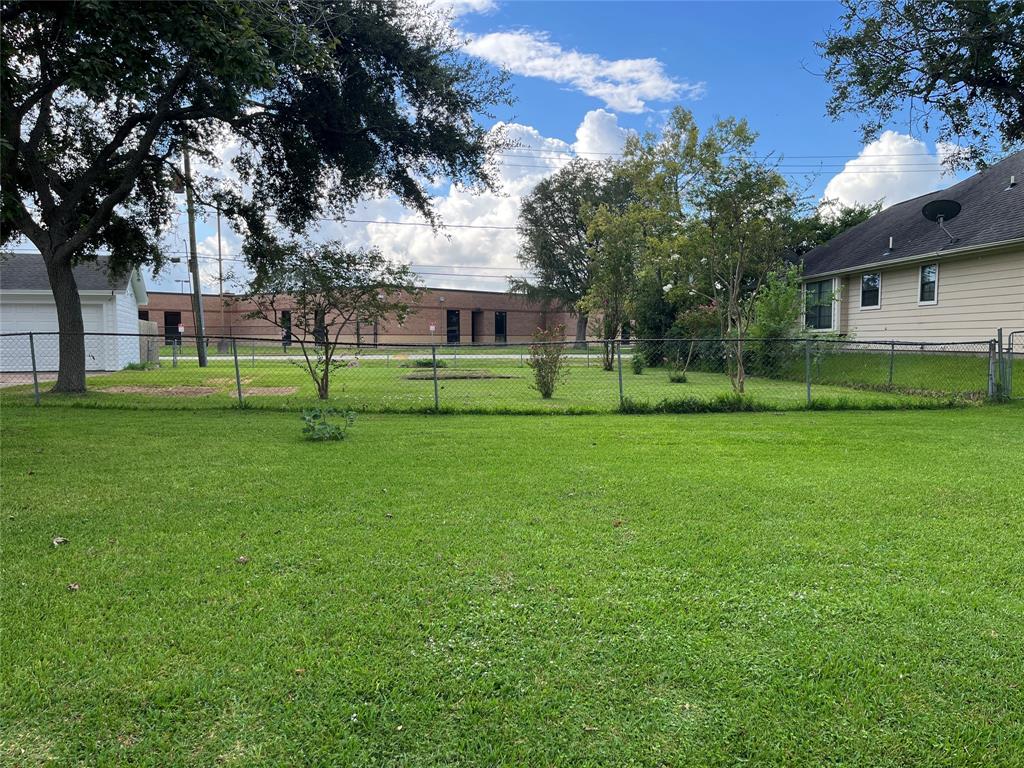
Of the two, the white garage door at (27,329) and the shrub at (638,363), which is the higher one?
the white garage door at (27,329)

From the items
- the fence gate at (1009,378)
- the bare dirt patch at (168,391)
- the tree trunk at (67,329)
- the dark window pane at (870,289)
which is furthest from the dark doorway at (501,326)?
the fence gate at (1009,378)

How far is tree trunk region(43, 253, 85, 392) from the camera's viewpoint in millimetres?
12266

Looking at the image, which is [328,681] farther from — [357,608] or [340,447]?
[340,447]

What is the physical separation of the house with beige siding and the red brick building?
A: 85.6 feet

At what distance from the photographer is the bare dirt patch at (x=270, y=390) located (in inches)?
532

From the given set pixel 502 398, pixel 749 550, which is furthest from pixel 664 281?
pixel 749 550

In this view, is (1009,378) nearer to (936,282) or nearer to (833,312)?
(936,282)

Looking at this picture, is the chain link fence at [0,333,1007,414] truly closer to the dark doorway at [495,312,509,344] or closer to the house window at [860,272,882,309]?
the house window at [860,272,882,309]

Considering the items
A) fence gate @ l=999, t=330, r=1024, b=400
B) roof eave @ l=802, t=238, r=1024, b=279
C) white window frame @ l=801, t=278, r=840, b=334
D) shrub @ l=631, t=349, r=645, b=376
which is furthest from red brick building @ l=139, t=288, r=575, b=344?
fence gate @ l=999, t=330, r=1024, b=400

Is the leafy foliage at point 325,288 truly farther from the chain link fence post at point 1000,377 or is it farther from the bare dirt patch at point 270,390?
the chain link fence post at point 1000,377

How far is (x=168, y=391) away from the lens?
13.3 metres

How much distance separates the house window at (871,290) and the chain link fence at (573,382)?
163 cm

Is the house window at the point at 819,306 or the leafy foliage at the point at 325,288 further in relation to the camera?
the house window at the point at 819,306

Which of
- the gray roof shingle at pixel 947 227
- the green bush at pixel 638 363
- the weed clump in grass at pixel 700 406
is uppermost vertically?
the gray roof shingle at pixel 947 227
